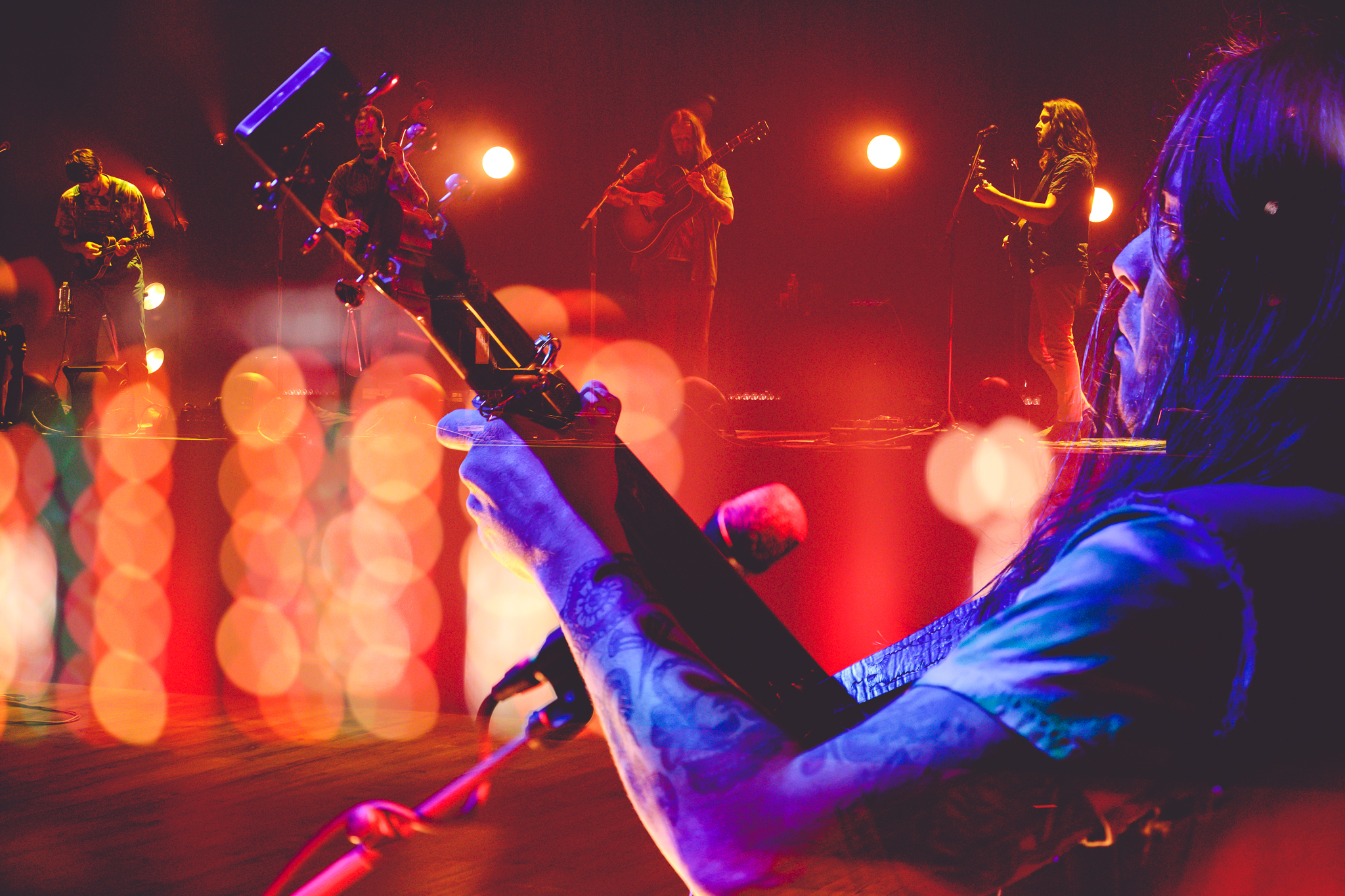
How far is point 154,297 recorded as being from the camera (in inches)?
108

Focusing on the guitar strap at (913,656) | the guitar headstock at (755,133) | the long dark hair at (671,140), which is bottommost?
the guitar strap at (913,656)

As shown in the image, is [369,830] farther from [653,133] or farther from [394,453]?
[653,133]

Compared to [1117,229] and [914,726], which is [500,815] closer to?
[914,726]

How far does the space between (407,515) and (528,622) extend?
403 mm

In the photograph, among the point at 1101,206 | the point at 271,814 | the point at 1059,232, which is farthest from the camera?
the point at 1059,232

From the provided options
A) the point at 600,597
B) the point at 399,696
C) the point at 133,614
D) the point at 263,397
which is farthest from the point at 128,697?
the point at 600,597

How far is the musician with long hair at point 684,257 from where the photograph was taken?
2594 mm

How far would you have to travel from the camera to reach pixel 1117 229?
1.66 meters

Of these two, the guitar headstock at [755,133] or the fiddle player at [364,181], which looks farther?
the guitar headstock at [755,133]

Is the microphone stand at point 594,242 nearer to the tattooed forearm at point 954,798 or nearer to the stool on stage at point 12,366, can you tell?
the stool on stage at point 12,366

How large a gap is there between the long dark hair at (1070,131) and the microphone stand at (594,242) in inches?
44.9

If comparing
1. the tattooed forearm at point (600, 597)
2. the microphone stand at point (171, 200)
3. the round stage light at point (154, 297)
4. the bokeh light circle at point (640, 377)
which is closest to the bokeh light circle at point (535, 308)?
the bokeh light circle at point (640, 377)

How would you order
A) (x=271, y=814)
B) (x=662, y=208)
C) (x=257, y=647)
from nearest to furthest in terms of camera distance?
1. (x=271, y=814)
2. (x=257, y=647)
3. (x=662, y=208)

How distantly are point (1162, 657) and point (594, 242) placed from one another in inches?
98.9
